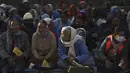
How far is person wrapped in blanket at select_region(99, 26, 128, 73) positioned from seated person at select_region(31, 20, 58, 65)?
100cm

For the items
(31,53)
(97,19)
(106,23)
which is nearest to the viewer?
(31,53)

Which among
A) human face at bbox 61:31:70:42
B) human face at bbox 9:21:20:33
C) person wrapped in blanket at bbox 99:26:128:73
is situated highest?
human face at bbox 9:21:20:33

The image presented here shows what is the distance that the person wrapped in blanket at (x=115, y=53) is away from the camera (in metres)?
7.34

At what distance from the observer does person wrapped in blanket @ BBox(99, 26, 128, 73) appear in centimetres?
734

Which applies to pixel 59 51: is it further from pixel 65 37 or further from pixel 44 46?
pixel 44 46

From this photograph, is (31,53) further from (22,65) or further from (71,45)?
(71,45)

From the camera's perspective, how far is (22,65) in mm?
7559

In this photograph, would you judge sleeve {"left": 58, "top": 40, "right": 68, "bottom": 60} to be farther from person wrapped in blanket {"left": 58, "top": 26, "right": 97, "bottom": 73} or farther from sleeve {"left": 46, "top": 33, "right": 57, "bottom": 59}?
sleeve {"left": 46, "top": 33, "right": 57, "bottom": 59}

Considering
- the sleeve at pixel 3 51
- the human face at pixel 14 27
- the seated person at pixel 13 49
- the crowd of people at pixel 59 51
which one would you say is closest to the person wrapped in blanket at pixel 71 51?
the crowd of people at pixel 59 51

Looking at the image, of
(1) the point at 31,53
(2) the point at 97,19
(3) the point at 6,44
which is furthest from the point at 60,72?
(2) the point at 97,19

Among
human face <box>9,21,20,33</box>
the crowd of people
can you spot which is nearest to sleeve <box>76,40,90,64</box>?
the crowd of people

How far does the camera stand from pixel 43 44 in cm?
768

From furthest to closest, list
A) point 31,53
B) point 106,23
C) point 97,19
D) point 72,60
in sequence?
Result: point 97,19 < point 106,23 < point 31,53 < point 72,60

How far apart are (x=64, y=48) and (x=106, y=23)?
2.16 metres
